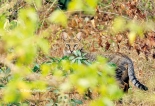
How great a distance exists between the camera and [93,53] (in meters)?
8.41

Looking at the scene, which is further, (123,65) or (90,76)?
(123,65)

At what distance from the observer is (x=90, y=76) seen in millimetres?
1779

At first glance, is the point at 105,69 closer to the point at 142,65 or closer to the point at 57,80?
the point at 57,80

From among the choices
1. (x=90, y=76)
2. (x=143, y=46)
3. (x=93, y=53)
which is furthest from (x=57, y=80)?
(x=93, y=53)

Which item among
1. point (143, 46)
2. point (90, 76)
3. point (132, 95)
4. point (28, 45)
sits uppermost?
point (143, 46)

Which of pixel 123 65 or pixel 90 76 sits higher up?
pixel 123 65

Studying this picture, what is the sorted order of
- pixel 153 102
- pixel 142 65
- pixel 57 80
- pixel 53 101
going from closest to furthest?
pixel 57 80
pixel 53 101
pixel 153 102
pixel 142 65

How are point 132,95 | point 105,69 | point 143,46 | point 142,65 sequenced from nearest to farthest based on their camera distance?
point 105,69
point 143,46
point 132,95
point 142,65

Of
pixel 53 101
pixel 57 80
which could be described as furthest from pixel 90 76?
pixel 53 101

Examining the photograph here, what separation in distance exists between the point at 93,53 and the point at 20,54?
21.9ft

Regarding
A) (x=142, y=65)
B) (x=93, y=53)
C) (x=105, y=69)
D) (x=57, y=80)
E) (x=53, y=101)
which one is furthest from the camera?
(x=142, y=65)

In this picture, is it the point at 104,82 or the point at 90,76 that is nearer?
the point at 90,76

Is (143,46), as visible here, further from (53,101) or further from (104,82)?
(104,82)

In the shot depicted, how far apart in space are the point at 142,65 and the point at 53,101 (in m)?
3.92
